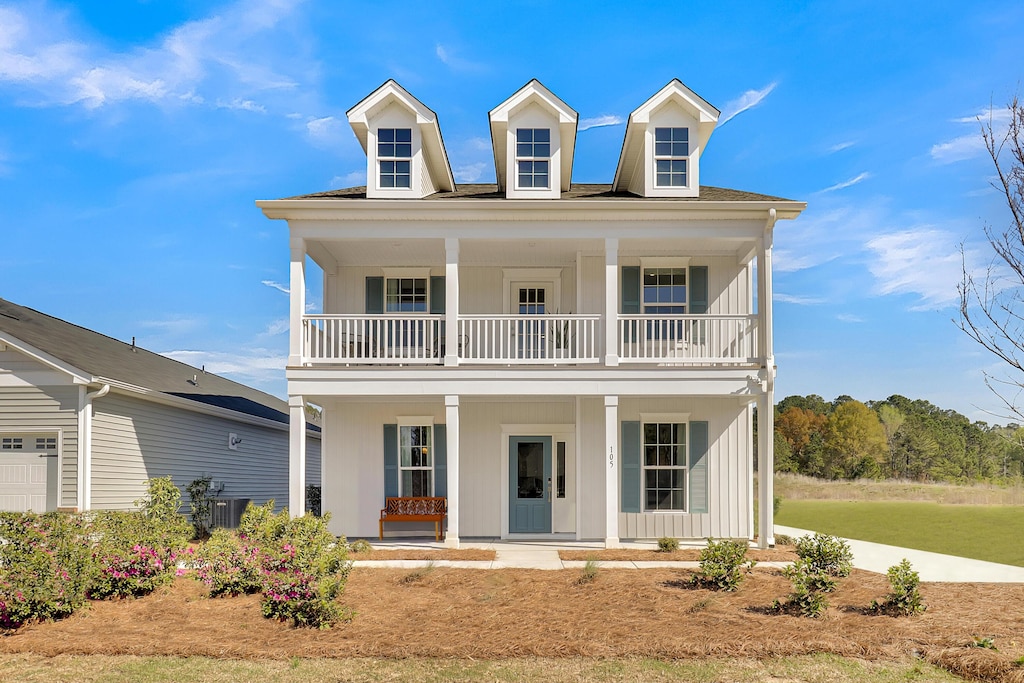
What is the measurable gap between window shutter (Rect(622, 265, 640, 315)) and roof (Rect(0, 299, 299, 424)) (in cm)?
1017

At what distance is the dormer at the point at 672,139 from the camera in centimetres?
1564

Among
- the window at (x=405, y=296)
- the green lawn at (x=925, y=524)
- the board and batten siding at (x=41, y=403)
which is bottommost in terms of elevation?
the green lawn at (x=925, y=524)

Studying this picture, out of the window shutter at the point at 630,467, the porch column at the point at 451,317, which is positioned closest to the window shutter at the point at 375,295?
the porch column at the point at 451,317

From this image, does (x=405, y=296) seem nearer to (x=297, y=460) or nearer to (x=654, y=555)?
(x=297, y=460)

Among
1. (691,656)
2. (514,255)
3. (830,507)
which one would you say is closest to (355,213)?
(514,255)

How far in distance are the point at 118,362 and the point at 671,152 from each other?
42.9 ft

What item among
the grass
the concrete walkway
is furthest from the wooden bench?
the grass

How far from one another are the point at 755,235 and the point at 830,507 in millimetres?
15738

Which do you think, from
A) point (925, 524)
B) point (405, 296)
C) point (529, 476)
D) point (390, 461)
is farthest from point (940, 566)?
point (405, 296)

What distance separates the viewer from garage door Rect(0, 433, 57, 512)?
50.0ft

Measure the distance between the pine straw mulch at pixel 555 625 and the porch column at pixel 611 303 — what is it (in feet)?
15.1

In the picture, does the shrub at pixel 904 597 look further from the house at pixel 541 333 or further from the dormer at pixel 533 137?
the dormer at pixel 533 137

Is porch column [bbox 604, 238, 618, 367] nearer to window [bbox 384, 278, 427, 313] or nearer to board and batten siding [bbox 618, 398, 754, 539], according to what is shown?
board and batten siding [bbox 618, 398, 754, 539]

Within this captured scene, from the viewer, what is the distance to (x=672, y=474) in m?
16.3
